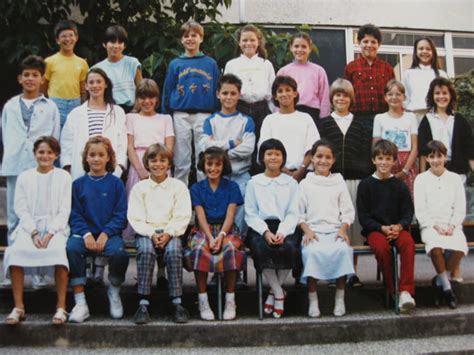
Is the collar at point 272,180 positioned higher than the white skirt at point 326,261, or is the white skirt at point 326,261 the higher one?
the collar at point 272,180

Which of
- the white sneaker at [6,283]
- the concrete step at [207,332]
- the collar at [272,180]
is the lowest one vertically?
the concrete step at [207,332]

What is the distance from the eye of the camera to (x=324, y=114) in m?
5.80

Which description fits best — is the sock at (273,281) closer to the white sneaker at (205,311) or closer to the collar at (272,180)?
the white sneaker at (205,311)

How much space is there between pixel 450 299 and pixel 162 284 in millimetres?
2159

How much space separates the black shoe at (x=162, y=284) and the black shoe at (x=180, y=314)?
1.66ft

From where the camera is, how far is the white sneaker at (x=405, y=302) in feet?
14.7

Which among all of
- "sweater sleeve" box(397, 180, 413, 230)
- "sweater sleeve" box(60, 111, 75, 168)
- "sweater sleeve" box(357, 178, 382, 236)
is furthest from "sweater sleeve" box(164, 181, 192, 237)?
"sweater sleeve" box(397, 180, 413, 230)

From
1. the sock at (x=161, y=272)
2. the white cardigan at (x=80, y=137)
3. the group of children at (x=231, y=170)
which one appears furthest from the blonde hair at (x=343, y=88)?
the sock at (x=161, y=272)

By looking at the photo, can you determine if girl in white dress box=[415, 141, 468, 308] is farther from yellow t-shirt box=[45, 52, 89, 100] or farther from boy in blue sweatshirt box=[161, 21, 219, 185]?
yellow t-shirt box=[45, 52, 89, 100]

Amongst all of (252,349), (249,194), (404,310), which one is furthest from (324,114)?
(252,349)

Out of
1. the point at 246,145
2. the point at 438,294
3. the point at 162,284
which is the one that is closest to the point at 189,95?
the point at 246,145

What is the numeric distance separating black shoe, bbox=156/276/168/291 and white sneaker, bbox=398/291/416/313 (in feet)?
5.70

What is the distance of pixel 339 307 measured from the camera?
177 inches

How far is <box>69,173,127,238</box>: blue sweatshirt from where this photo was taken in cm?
460
